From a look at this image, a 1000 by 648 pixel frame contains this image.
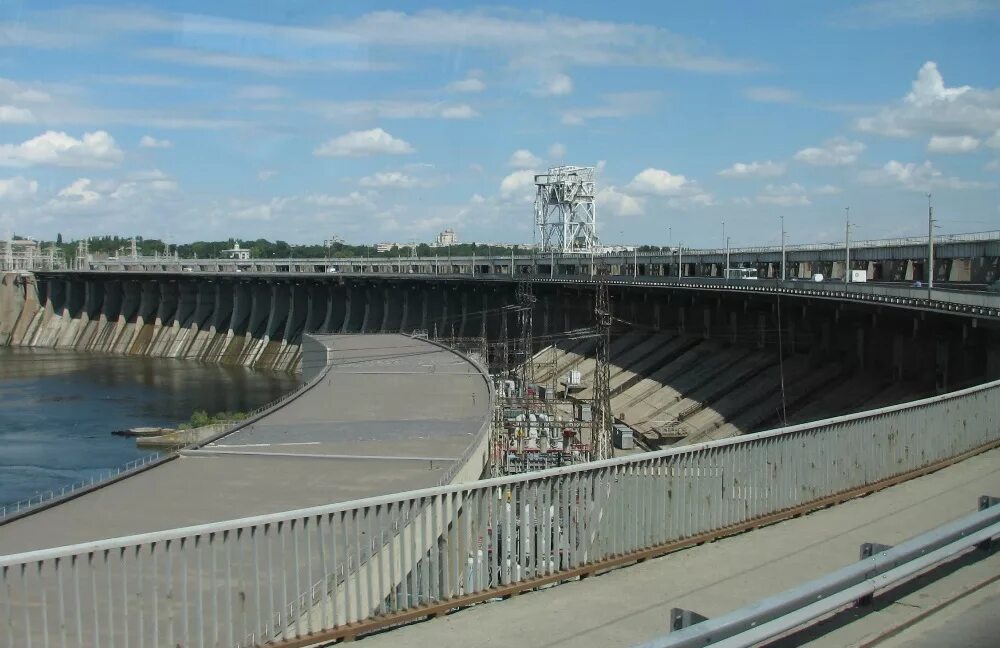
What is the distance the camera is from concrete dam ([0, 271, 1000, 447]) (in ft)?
112

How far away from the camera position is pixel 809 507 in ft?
29.1

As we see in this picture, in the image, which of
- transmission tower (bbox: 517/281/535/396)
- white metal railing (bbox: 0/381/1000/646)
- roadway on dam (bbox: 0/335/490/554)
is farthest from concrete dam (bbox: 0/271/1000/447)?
white metal railing (bbox: 0/381/1000/646)

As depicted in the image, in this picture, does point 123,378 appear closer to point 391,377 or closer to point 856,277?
point 391,377

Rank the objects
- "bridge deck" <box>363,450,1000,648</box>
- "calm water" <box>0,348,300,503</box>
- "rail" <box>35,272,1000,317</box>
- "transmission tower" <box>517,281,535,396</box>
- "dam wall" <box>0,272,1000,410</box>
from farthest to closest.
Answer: "transmission tower" <box>517,281,535,396</box>
"calm water" <box>0,348,300,503</box>
"dam wall" <box>0,272,1000,410</box>
"rail" <box>35,272,1000,317</box>
"bridge deck" <box>363,450,1000,648</box>

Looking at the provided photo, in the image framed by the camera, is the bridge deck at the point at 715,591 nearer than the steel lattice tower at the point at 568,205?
Yes

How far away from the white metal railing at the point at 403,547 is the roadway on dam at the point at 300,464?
16.8 ft

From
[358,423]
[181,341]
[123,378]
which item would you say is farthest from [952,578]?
[181,341]

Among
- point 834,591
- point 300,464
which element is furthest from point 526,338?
point 834,591

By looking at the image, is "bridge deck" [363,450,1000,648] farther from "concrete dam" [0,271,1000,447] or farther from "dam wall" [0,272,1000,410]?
"concrete dam" [0,271,1000,447]

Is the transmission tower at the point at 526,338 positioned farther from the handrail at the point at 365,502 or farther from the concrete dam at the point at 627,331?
the handrail at the point at 365,502

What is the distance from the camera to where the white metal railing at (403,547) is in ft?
18.1

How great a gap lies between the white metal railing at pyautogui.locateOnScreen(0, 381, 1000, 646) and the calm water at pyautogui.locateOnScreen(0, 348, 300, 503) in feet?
92.4

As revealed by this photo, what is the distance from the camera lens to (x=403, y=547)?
6.36 m

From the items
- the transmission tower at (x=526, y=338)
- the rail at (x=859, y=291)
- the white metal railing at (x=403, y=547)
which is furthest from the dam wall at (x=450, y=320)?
the white metal railing at (x=403, y=547)
